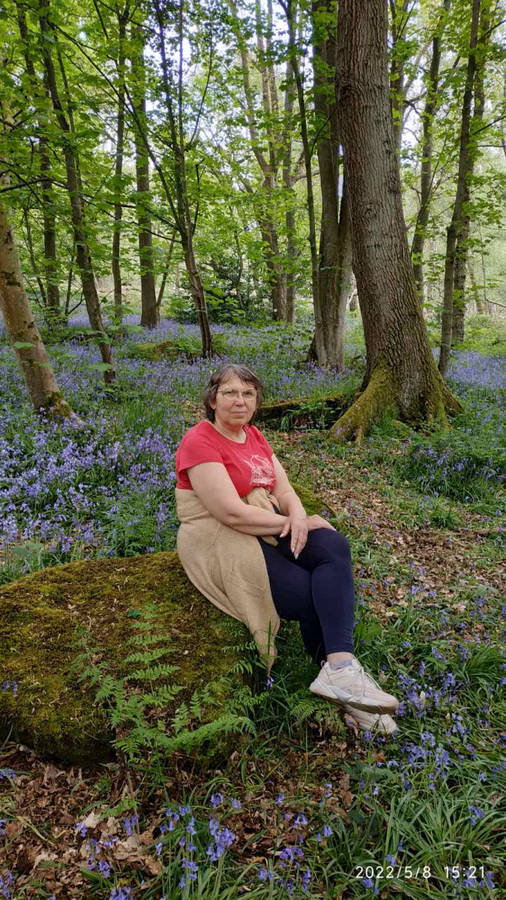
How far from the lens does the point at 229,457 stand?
9.50 ft

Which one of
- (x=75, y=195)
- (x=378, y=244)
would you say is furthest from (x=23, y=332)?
(x=378, y=244)

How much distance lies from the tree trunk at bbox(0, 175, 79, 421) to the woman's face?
328 centimetres

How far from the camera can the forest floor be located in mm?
1701

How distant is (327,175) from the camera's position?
9383 millimetres

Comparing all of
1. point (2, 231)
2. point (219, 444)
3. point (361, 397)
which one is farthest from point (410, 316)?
point (2, 231)

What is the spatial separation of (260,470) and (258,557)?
660 mm

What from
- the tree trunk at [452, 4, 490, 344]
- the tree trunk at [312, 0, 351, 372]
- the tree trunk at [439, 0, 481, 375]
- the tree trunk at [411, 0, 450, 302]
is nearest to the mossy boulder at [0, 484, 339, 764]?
the tree trunk at [439, 0, 481, 375]

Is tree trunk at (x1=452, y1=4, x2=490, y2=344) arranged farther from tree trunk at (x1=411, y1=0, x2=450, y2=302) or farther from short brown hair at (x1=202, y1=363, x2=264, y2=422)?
short brown hair at (x1=202, y1=363, x2=264, y2=422)

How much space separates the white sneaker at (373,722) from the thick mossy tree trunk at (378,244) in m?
4.09

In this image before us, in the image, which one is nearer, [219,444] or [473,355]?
[219,444]

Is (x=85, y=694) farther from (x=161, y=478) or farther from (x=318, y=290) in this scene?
(x=318, y=290)

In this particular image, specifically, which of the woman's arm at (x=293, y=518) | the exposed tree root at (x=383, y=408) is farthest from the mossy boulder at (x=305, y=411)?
the woman's arm at (x=293, y=518)

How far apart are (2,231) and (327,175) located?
6719mm
